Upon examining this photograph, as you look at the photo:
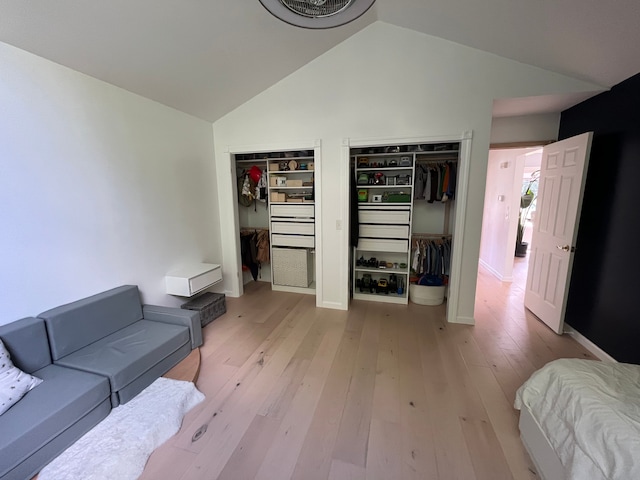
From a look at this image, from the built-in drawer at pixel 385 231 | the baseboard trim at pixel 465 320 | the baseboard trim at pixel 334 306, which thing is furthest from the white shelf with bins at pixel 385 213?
the baseboard trim at pixel 465 320

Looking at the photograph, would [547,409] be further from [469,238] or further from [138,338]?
[138,338]

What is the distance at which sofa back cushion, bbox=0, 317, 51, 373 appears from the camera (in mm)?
1630

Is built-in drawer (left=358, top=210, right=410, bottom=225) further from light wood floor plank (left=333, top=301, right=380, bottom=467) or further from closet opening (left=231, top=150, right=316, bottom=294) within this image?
light wood floor plank (left=333, top=301, right=380, bottom=467)

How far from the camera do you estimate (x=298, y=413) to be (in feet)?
5.93

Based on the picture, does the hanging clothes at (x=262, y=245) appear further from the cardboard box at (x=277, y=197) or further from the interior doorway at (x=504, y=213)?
the interior doorway at (x=504, y=213)

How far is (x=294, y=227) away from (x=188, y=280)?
5.25ft

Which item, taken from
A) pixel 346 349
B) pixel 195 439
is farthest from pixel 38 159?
pixel 346 349

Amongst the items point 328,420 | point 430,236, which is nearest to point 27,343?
point 328,420

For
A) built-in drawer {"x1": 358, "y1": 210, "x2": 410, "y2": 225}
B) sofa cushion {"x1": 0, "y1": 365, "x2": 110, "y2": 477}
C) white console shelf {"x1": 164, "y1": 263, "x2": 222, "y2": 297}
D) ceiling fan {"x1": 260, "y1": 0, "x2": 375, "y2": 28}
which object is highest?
ceiling fan {"x1": 260, "y1": 0, "x2": 375, "y2": 28}

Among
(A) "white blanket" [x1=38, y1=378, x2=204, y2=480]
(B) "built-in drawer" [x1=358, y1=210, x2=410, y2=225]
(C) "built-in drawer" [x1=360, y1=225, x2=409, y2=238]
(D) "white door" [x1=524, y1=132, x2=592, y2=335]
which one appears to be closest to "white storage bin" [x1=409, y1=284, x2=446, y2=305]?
(C) "built-in drawer" [x1=360, y1=225, x2=409, y2=238]

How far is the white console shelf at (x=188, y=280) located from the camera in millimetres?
2807

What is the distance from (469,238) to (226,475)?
2.91m

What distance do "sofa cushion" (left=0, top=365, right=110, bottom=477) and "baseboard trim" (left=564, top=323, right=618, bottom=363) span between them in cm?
400

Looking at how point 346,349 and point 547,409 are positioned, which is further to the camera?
point 346,349
